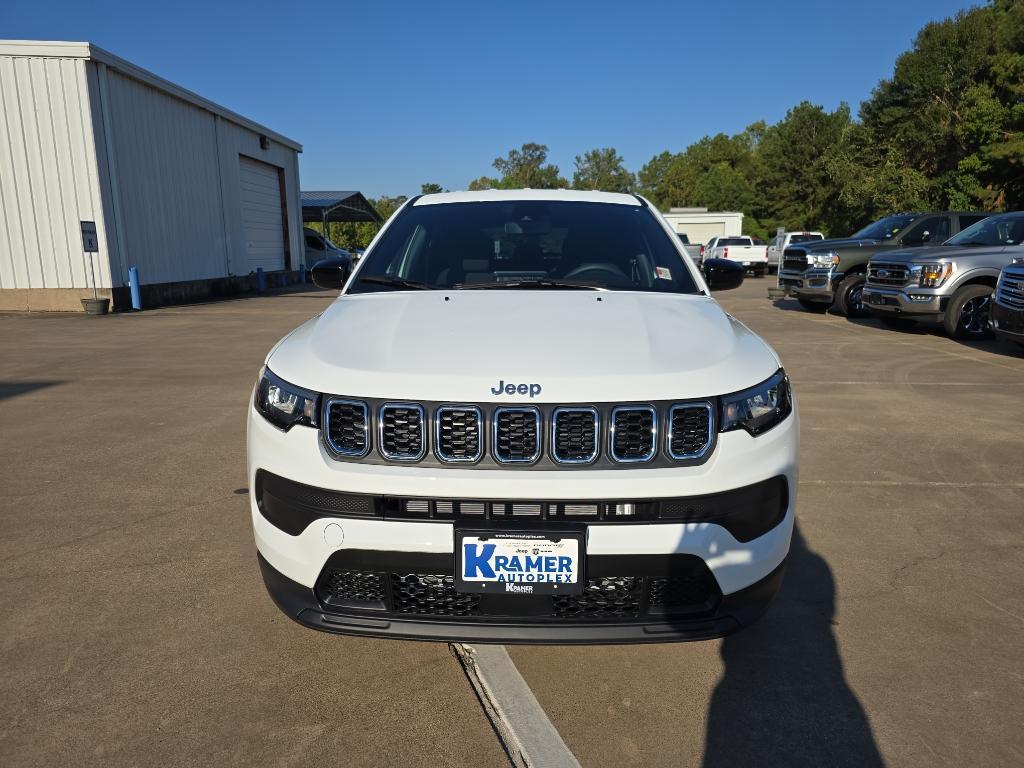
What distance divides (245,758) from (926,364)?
29.5 ft

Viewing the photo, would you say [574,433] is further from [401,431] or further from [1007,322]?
[1007,322]

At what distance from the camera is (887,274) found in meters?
11.5

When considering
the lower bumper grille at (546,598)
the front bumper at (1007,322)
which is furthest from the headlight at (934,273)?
the lower bumper grille at (546,598)

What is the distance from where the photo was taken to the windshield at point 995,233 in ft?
34.8

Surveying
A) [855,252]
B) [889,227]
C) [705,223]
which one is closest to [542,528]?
[855,252]

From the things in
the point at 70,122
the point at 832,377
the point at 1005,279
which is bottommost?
the point at 832,377

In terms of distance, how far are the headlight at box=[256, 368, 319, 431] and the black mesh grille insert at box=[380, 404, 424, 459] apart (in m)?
0.24

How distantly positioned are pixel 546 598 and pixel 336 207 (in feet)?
117

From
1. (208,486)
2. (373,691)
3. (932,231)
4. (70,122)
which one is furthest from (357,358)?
(70,122)

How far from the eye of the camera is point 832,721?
223cm

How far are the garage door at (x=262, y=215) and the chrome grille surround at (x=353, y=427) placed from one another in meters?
24.0

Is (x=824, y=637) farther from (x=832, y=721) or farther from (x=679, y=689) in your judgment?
(x=679, y=689)

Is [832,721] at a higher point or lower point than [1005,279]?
lower

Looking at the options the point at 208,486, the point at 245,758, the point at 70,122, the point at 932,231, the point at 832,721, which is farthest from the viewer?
the point at 70,122
